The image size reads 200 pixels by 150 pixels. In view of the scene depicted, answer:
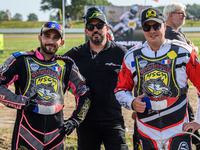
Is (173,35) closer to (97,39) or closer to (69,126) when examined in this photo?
(97,39)

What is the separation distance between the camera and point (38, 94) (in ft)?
10.1

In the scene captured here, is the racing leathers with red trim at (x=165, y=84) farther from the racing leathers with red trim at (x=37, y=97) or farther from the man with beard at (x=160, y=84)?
the racing leathers with red trim at (x=37, y=97)

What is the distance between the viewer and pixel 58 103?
3150 millimetres

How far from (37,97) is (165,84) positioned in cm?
139

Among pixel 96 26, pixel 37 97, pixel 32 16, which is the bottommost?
pixel 37 97

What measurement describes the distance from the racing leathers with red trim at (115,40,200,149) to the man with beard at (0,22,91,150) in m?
0.82

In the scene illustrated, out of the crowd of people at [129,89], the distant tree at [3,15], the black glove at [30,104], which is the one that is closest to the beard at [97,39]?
the crowd of people at [129,89]

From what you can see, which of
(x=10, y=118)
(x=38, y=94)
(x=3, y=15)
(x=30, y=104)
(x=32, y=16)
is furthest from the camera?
(x=32, y=16)

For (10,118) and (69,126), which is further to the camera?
(10,118)

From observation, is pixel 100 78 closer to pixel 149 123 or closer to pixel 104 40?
pixel 104 40

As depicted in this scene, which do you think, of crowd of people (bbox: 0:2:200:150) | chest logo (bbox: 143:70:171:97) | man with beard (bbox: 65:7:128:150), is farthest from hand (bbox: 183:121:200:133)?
man with beard (bbox: 65:7:128:150)

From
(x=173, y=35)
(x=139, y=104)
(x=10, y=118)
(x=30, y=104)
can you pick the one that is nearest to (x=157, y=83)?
(x=139, y=104)

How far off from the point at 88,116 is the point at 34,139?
0.91 meters

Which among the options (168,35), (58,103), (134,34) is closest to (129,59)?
(58,103)
